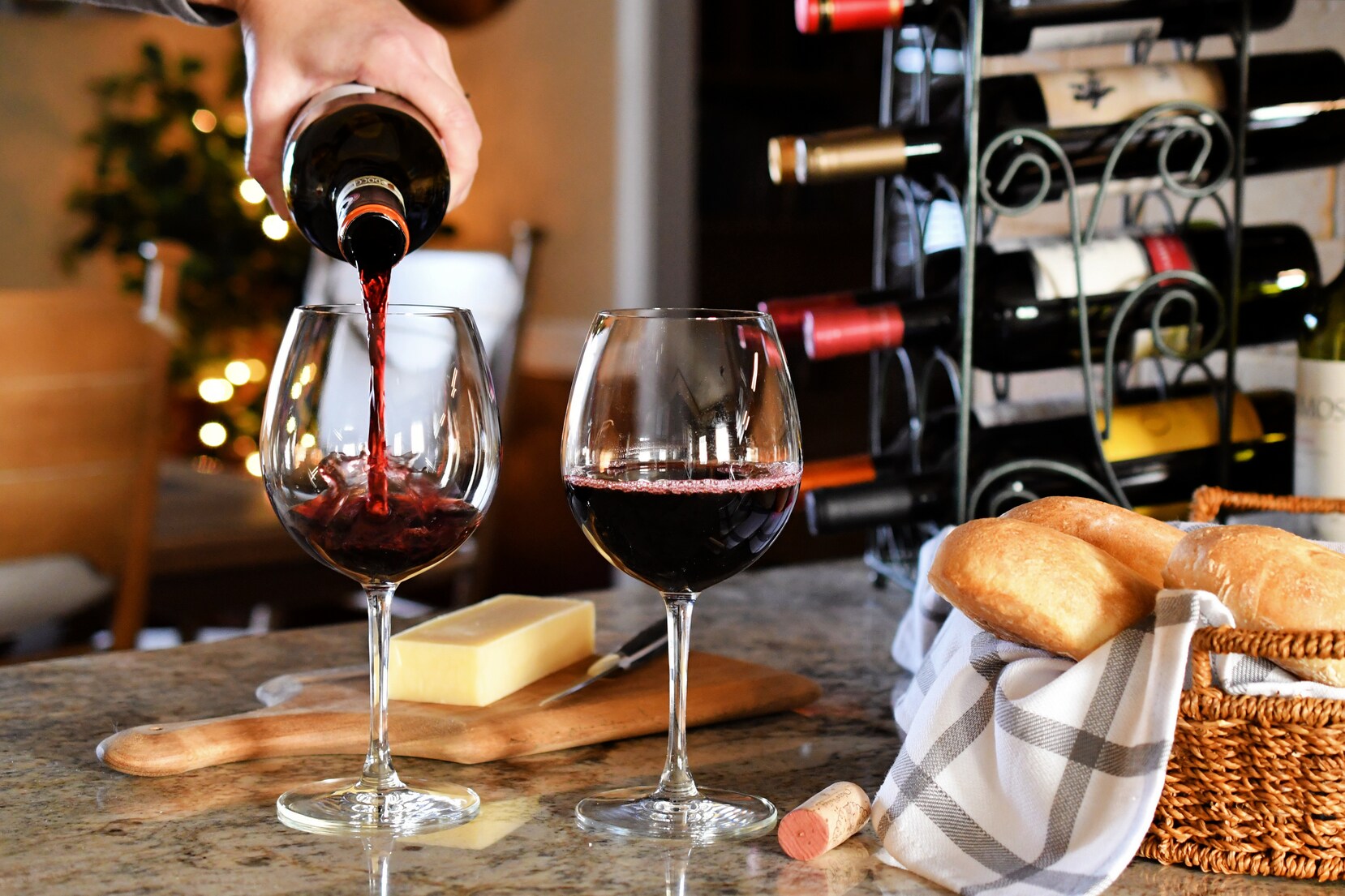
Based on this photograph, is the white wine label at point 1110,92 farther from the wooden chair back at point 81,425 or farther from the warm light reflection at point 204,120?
the warm light reflection at point 204,120

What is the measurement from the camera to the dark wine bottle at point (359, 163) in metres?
0.89

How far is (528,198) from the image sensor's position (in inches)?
164

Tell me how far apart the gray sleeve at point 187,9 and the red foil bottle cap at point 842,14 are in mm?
458

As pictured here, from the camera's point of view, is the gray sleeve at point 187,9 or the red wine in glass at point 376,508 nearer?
the red wine in glass at point 376,508

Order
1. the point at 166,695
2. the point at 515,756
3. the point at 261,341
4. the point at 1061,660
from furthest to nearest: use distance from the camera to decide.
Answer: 1. the point at 261,341
2. the point at 166,695
3. the point at 515,756
4. the point at 1061,660

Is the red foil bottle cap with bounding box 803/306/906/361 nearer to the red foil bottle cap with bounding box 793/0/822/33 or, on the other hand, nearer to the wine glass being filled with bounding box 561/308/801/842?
the red foil bottle cap with bounding box 793/0/822/33

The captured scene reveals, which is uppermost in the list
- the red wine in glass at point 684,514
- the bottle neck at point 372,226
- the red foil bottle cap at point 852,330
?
the bottle neck at point 372,226

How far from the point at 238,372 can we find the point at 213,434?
208 millimetres

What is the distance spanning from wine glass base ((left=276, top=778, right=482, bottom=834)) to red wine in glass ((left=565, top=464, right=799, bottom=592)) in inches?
6.1

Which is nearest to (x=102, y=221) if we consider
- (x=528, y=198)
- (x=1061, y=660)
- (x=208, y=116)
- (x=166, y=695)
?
(x=208, y=116)

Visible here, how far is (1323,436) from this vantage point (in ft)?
3.41

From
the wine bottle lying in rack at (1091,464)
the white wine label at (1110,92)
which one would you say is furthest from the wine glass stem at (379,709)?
the white wine label at (1110,92)

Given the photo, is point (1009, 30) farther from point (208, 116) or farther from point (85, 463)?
point (208, 116)

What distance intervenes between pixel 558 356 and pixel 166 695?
3141 mm
